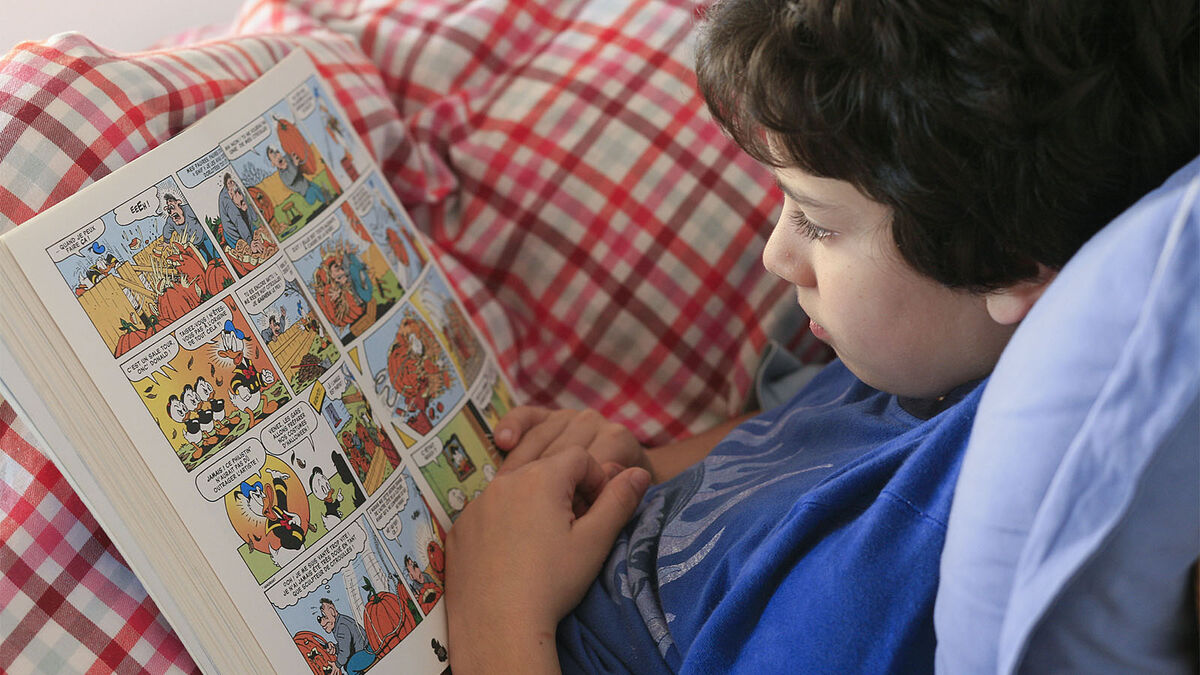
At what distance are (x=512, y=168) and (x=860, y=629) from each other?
62 cm

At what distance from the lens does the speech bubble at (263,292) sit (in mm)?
597

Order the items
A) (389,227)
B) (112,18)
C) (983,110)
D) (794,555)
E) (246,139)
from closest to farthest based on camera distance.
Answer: (983,110), (794,555), (246,139), (389,227), (112,18)

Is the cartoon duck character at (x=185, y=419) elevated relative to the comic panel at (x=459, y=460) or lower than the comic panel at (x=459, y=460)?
elevated

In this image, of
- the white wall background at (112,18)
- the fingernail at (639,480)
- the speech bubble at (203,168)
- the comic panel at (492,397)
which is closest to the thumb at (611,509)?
the fingernail at (639,480)

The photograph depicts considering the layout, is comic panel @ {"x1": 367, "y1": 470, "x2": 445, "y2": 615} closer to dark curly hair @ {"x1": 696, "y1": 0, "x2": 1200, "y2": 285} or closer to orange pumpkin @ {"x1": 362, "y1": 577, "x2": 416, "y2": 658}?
orange pumpkin @ {"x1": 362, "y1": 577, "x2": 416, "y2": 658}

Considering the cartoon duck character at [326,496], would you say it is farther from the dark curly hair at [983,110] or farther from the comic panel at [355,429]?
the dark curly hair at [983,110]

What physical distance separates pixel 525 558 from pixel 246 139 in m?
0.34

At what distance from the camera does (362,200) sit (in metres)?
0.73

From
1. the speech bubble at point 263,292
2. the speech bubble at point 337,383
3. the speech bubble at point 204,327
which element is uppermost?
the speech bubble at point 204,327

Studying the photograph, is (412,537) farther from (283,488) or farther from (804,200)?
(804,200)

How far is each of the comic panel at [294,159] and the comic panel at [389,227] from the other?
20 mm

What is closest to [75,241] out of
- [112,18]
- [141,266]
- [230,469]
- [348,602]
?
[141,266]

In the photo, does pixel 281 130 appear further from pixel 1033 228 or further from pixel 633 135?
pixel 1033 228

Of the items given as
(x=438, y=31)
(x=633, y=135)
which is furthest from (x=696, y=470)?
(x=438, y=31)
